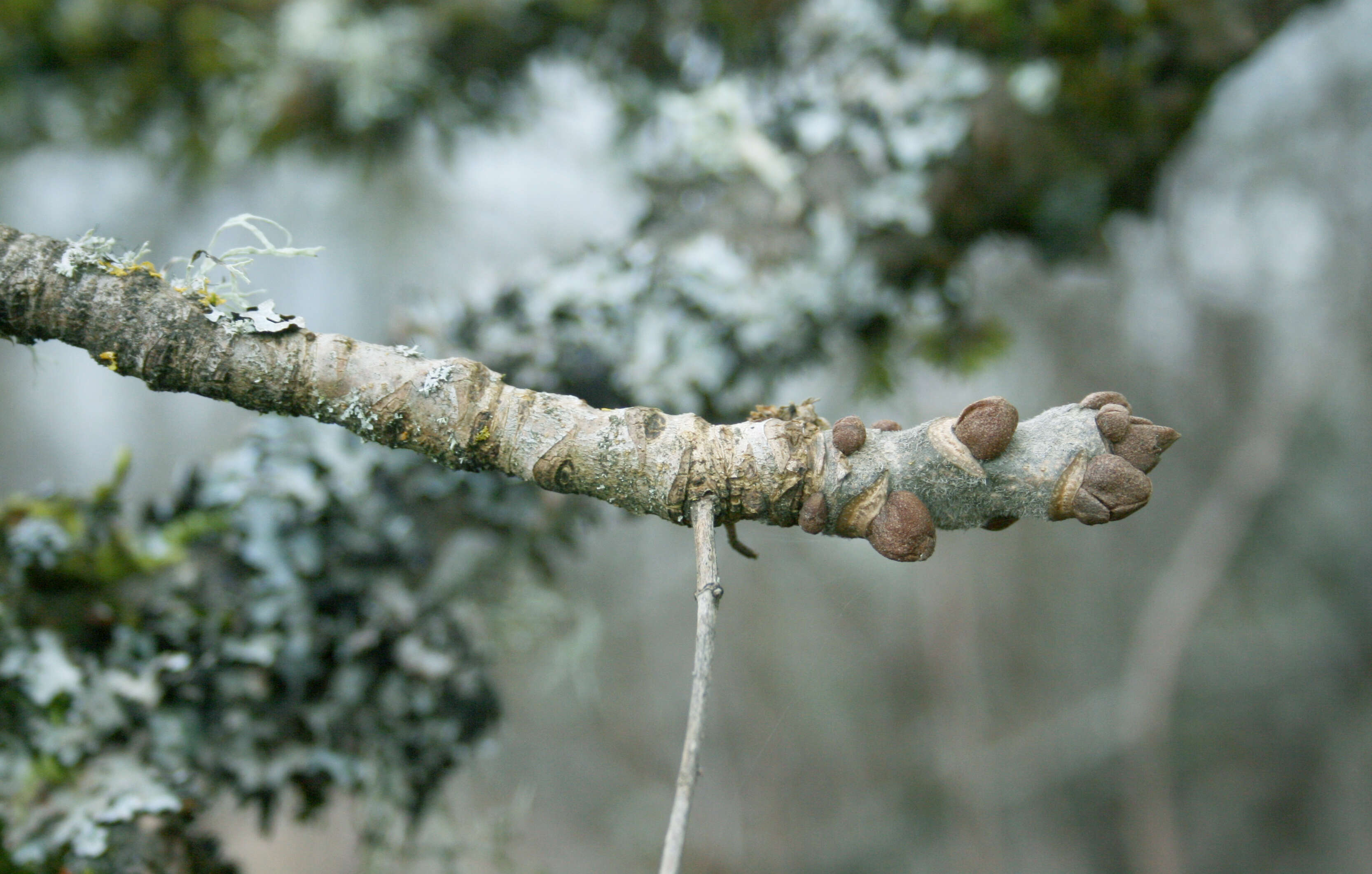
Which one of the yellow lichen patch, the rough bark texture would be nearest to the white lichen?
the rough bark texture

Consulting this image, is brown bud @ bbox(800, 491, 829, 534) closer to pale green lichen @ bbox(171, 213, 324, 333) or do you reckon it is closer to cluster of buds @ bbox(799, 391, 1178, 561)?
cluster of buds @ bbox(799, 391, 1178, 561)

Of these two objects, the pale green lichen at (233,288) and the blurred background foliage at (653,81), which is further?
the blurred background foliage at (653,81)

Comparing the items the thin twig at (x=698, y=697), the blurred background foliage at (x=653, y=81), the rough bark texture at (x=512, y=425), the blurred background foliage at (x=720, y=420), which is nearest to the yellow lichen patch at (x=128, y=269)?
the rough bark texture at (x=512, y=425)

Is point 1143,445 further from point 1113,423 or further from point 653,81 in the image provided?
point 653,81

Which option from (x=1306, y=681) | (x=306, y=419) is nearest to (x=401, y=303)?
(x=306, y=419)

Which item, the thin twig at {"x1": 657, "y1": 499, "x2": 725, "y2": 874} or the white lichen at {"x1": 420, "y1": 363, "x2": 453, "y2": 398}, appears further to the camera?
the white lichen at {"x1": 420, "y1": 363, "x2": 453, "y2": 398}

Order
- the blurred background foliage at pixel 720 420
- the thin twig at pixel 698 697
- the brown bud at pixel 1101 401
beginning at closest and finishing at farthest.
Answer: the thin twig at pixel 698 697 → the brown bud at pixel 1101 401 → the blurred background foliage at pixel 720 420

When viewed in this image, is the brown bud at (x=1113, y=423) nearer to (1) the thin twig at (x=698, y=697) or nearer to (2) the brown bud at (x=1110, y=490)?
(2) the brown bud at (x=1110, y=490)
